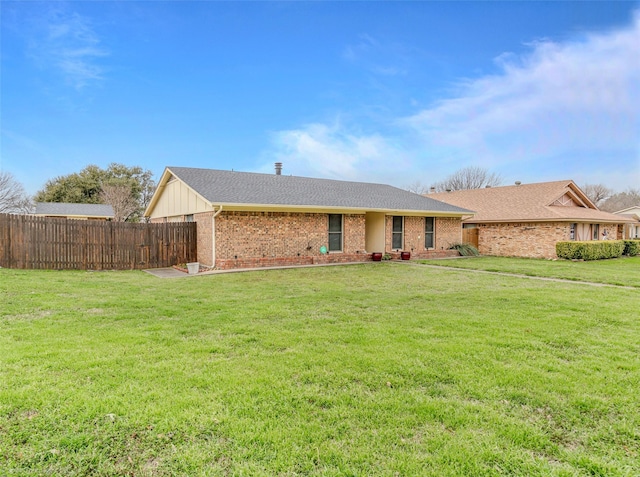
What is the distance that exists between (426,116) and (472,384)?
19.2 metres

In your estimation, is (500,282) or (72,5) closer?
(500,282)

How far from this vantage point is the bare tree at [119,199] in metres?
35.4

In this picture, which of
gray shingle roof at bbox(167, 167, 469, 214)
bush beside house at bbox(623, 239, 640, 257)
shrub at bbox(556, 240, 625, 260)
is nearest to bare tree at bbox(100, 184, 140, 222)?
gray shingle roof at bbox(167, 167, 469, 214)

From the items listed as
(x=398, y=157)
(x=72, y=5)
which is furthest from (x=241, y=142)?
(x=72, y=5)

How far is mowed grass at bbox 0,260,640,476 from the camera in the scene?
2.29 meters

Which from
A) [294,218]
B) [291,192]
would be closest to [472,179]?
[291,192]

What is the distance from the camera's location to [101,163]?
3878 cm

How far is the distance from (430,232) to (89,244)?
610 inches

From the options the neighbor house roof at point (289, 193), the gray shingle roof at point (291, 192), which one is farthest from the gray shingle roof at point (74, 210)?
the gray shingle roof at point (291, 192)

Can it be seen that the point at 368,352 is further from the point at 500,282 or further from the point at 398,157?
the point at 398,157

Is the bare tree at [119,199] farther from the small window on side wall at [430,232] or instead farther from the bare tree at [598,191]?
the bare tree at [598,191]

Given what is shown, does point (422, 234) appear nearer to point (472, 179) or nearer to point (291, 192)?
point (291, 192)

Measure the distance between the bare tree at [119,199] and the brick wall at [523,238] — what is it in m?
33.2

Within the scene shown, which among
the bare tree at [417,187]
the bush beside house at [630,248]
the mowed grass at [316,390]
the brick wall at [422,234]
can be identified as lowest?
the mowed grass at [316,390]
